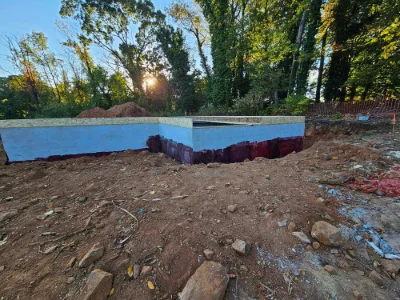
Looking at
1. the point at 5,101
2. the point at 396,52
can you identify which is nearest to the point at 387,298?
the point at 396,52

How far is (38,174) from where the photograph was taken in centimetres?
310

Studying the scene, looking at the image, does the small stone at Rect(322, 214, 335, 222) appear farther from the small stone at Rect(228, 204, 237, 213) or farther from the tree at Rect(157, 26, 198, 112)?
the tree at Rect(157, 26, 198, 112)

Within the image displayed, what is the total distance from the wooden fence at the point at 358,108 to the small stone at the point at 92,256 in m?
10.4

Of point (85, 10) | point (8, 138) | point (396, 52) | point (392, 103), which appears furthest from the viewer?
point (85, 10)

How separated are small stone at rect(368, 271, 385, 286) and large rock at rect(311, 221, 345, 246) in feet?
0.74

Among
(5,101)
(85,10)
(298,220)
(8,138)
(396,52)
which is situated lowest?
(298,220)

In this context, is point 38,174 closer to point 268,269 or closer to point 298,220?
point 268,269

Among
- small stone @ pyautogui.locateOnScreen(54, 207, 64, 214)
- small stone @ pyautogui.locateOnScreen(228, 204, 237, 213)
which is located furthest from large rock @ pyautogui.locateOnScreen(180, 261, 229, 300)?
small stone @ pyautogui.locateOnScreen(54, 207, 64, 214)

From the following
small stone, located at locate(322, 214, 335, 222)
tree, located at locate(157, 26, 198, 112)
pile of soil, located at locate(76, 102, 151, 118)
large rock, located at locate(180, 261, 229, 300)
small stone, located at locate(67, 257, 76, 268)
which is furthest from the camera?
tree, located at locate(157, 26, 198, 112)

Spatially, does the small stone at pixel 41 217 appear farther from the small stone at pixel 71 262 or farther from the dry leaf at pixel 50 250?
the small stone at pixel 71 262

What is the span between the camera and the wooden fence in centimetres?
707

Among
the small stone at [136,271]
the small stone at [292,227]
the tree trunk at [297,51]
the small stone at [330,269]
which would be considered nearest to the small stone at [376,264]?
the small stone at [330,269]

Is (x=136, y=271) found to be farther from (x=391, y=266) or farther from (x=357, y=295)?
(x=391, y=266)

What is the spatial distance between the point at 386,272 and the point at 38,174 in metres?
4.75
